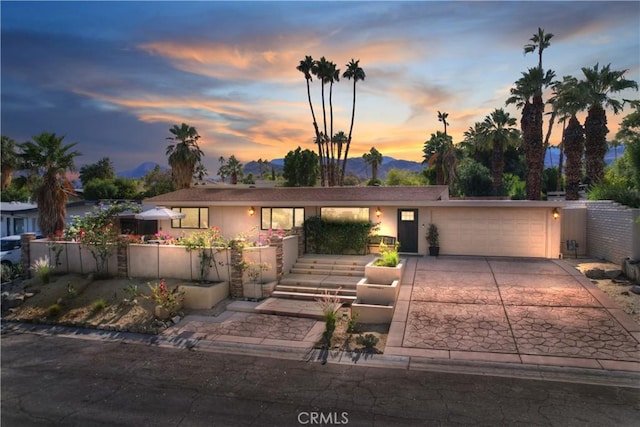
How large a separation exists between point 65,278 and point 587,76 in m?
32.6

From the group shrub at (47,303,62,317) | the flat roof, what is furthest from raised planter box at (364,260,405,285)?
shrub at (47,303,62,317)

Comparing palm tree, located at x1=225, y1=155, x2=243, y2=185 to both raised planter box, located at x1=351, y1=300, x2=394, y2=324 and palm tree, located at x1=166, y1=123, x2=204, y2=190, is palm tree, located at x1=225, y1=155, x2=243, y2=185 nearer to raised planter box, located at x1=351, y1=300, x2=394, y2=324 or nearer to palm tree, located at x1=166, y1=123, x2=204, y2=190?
palm tree, located at x1=166, y1=123, x2=204, y2=190

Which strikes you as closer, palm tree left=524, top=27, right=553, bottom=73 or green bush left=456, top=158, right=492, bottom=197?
palm tree left=524, top=27, right=553, bottom=73

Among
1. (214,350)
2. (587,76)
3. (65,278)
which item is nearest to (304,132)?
(587,76)

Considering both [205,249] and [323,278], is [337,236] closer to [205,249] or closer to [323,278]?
[323,278]

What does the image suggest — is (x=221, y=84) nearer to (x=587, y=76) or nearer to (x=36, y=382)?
(x=36, y=382)

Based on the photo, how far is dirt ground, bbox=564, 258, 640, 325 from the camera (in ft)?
38.2

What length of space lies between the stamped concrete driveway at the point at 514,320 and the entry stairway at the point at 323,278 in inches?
80.3

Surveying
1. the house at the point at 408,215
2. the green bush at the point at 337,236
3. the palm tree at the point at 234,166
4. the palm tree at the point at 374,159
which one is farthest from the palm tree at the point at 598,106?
the palm tree at the point at 234,166

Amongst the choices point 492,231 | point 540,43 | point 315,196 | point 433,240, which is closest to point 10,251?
point 315,196

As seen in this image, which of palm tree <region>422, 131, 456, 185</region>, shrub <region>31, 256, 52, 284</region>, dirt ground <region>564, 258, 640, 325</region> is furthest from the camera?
palm tree <region>422, 131, 456, 185</region>

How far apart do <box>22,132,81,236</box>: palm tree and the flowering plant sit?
9.45 m

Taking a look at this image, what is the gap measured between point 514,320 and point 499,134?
36.7 metres

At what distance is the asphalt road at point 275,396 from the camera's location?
22.2 ft
